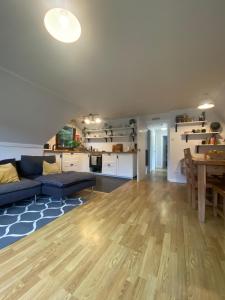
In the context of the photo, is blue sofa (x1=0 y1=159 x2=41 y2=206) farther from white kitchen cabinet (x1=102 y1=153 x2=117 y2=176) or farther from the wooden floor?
white kitchen cabinet (x1=102 y1=153 x2=117 y2=176)

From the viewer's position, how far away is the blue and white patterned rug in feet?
5.97

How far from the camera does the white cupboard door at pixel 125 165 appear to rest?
5.26 meters

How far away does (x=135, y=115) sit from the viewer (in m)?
5.32

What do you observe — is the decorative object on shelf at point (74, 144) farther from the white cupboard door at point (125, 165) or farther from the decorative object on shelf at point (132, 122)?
the decorative object on shelf at point (132, 122)

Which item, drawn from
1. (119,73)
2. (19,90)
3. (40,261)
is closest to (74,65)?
(119,73)

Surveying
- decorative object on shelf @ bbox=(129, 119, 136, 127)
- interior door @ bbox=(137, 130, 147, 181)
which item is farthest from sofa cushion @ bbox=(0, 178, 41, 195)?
decorative object on shelf @ bbox=(129, 119, 136, 127)

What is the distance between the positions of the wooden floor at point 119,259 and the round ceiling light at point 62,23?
6.74 ft

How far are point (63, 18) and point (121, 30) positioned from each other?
0.67 meters

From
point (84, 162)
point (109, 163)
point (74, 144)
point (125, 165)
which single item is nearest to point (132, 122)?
point (125, 165)

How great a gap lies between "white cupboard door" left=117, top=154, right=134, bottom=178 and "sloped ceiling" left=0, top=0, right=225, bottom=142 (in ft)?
7.45

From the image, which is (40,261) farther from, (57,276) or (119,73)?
(119,73)

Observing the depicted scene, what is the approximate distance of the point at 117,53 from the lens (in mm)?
2012

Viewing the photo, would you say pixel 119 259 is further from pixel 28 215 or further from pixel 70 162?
pixel 70 162

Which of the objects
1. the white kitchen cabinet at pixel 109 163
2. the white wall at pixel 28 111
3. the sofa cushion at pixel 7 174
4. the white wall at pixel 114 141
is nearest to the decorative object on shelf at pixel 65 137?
the white wall at pixel 114 141
